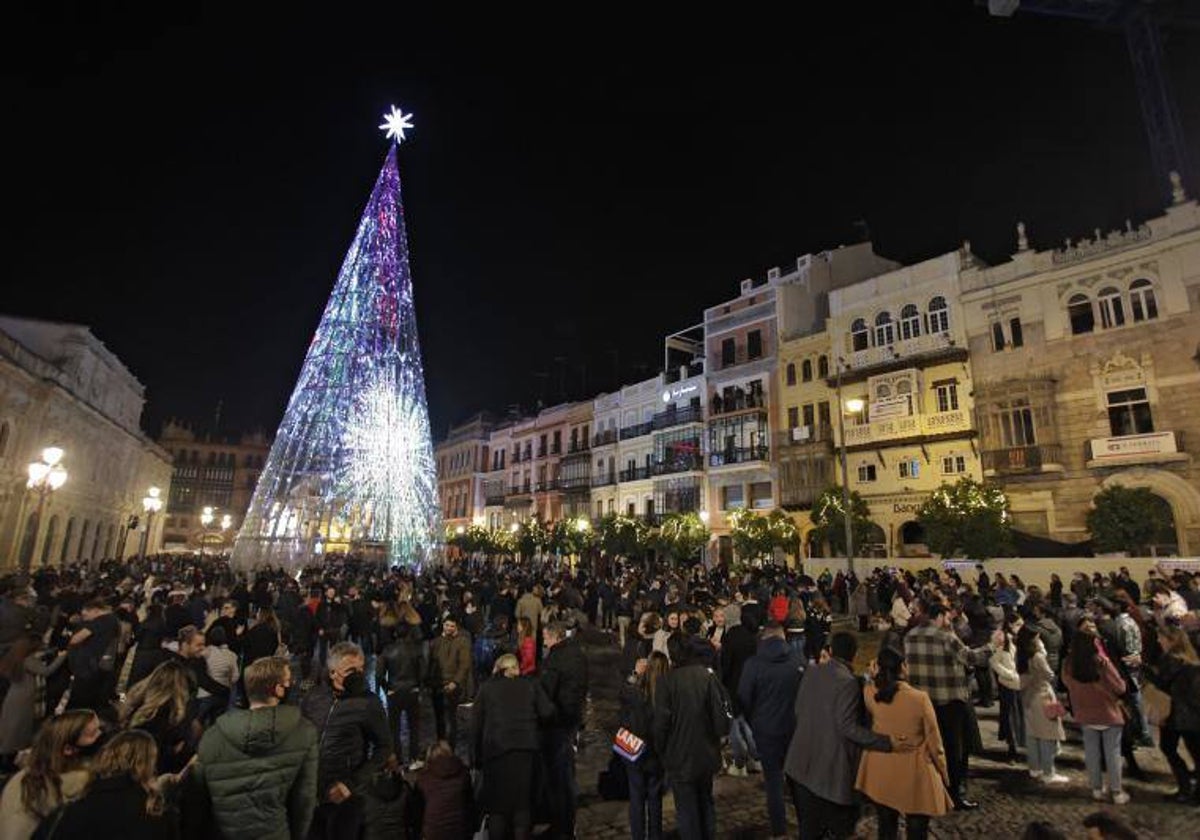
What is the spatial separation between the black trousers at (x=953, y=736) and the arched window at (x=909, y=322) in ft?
85.9

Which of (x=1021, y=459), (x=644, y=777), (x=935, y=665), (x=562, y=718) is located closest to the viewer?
(x=644, y=777)

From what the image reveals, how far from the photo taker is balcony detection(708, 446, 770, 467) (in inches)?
1371

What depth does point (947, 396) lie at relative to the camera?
91.9 feet

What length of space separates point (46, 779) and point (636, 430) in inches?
1626

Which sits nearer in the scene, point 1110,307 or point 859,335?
point 1110,307

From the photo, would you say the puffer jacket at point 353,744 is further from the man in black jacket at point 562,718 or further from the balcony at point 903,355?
the balcony at point 903,355

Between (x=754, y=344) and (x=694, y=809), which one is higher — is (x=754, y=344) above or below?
above

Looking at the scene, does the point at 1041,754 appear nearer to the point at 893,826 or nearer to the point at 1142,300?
the point at 893,826

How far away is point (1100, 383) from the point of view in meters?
24.0

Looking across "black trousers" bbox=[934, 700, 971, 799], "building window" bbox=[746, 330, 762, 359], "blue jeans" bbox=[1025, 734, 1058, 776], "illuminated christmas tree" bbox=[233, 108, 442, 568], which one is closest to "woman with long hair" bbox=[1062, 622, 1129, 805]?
"blue jeans" bbox=[1025, 734, 1058, 776]

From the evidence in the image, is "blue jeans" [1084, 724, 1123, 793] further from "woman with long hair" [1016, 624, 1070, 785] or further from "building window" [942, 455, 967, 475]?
"building window" [942, 455, 967, 475]

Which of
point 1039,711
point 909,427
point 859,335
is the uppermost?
point 859,335

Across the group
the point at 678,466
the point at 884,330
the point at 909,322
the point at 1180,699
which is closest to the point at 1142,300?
the point at 909,322

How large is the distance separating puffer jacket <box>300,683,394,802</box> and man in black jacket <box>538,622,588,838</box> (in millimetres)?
1616
